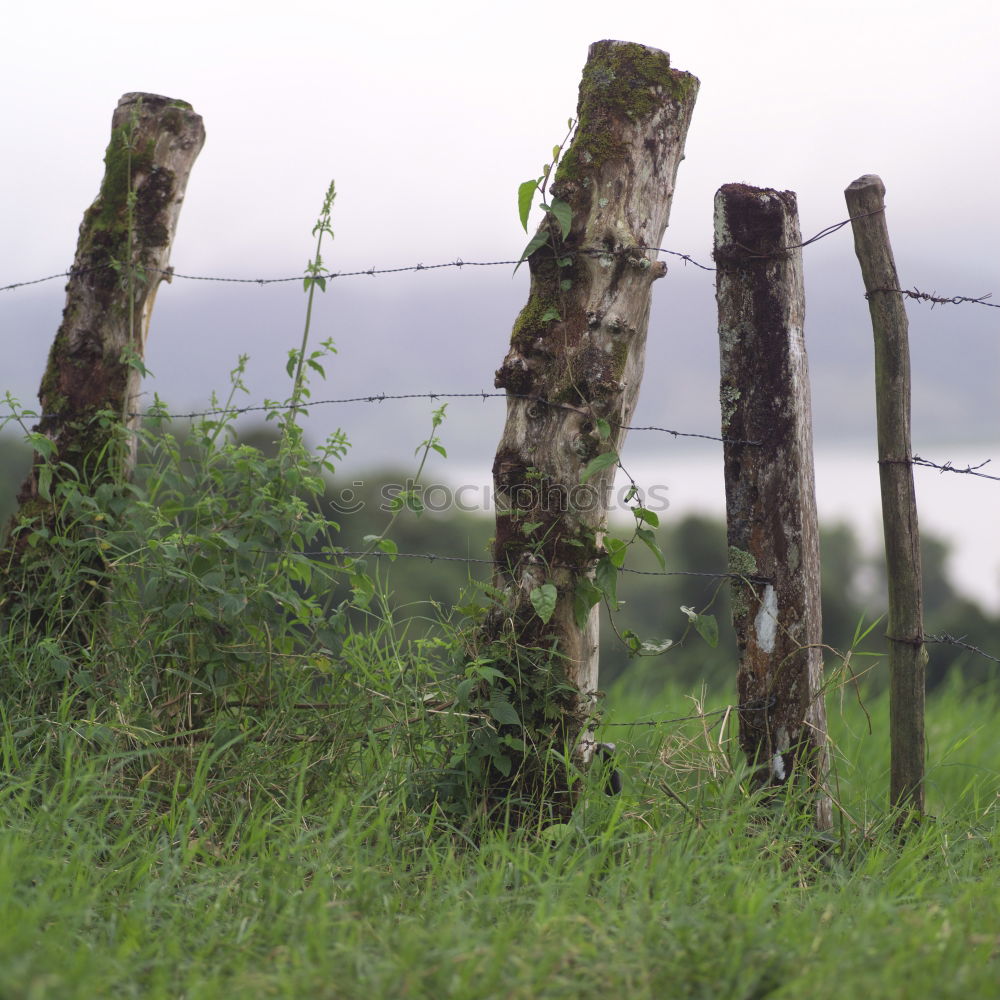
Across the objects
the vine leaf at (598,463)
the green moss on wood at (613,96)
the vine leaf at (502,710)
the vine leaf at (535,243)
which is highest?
the green moss on wood at (613,96)

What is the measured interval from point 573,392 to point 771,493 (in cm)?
84

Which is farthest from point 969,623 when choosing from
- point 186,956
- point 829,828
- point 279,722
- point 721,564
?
point 186,956

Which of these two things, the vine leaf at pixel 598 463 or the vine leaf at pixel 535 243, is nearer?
the vine leaf at pixel 598 463

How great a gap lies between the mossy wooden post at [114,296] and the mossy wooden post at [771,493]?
104 inches

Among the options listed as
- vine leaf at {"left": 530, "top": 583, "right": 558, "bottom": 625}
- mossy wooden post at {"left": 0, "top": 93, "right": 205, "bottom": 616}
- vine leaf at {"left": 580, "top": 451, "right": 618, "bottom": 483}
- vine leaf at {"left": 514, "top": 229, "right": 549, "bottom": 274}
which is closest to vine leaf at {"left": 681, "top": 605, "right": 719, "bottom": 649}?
vine leaf at {"left": 530, "top": 583, "right": 558, "bottom": 625}

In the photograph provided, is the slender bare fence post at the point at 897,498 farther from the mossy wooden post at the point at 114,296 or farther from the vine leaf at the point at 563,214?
the mossy wooden post at the point at 114,296

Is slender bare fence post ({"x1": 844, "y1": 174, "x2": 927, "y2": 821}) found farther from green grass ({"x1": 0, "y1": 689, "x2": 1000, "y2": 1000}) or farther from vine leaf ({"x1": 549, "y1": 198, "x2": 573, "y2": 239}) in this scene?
vine leaf ({"x1": 549, "y1": 198, "x2": 573, "y2": 239})

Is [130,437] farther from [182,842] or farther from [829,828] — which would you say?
[829,828]

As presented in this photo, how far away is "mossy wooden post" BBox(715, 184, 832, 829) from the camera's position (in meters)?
3.57

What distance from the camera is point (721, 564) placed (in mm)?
16594

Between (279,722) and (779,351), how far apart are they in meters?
2.41

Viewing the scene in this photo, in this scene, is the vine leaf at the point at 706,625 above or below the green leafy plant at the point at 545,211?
below

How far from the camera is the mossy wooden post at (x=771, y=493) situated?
3.57 m

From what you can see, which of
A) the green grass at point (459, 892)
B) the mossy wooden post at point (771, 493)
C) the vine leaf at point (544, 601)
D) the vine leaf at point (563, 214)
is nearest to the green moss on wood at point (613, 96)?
the vine leaf at point (563, 214)
